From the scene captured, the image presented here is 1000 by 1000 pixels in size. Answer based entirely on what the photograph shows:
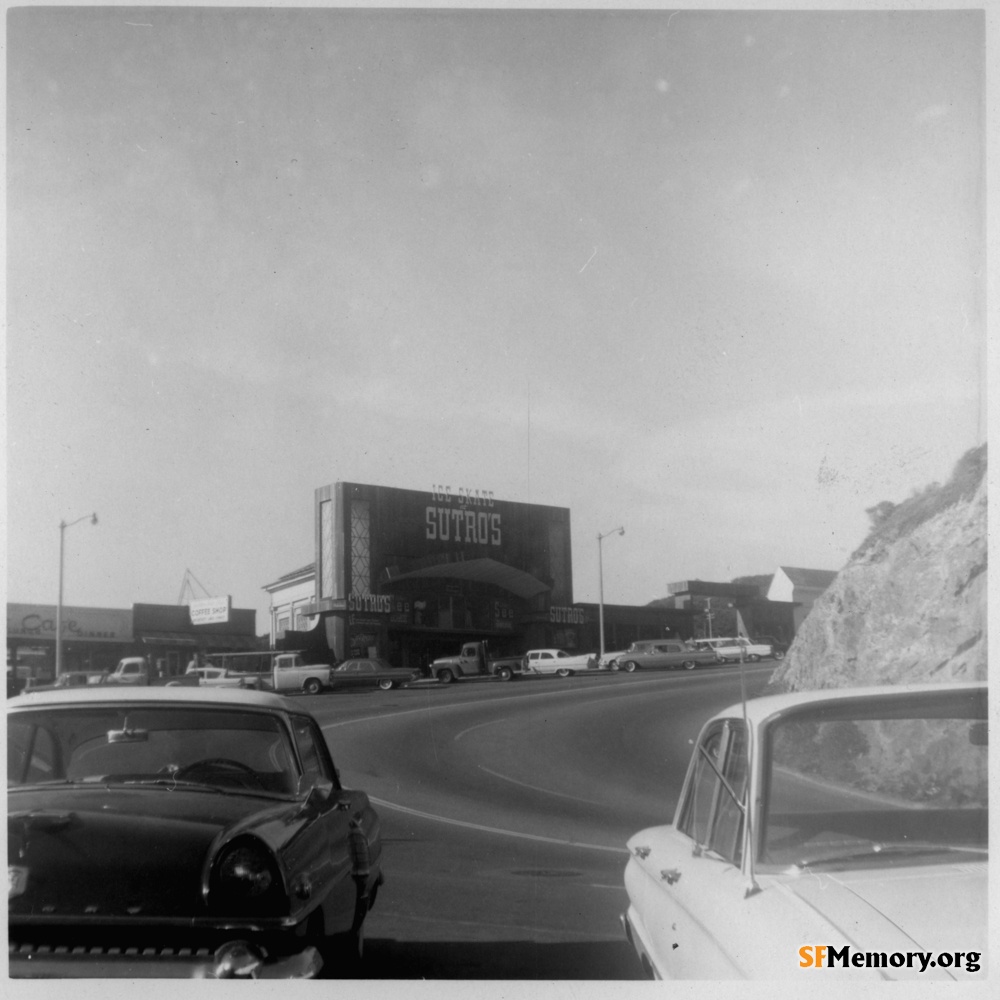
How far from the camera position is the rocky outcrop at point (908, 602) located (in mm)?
5008

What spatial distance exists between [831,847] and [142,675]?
4.26m

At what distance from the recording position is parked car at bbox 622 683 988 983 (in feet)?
7.90

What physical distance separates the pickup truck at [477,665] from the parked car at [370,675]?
1.02 feet

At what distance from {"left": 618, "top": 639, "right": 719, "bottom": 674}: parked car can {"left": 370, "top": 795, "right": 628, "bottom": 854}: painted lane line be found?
1230 mm

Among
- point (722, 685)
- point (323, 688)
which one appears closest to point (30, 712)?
point (323, 688)

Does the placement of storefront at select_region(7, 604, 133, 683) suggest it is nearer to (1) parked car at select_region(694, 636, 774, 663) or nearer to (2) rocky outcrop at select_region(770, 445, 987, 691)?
(1) parked car at select_region(694, 636, 774, 663)

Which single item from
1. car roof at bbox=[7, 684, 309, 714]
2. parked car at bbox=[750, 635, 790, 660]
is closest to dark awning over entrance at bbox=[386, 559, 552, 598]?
parked car at bbox=[750, 635, 790, 660]

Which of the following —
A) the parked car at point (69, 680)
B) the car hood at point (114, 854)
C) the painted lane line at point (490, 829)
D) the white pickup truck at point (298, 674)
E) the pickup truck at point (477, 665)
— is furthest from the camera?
the pickup truck at point (477, 665)

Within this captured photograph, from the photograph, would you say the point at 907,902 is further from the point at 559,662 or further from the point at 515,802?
the point at 559,662

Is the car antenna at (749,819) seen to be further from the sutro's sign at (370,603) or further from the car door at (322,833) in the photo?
the sutro's sign at (370,603)

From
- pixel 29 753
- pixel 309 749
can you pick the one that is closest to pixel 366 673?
pixel 309 749

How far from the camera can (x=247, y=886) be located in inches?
113

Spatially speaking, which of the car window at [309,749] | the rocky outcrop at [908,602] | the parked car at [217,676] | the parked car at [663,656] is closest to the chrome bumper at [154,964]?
the car window at [309,749]

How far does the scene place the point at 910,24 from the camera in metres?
4.68
